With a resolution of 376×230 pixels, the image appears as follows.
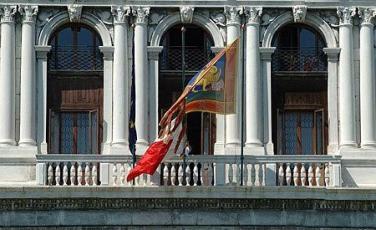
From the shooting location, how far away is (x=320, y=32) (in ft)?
141

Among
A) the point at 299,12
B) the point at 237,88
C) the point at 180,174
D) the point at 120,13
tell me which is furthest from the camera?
the point at 299,12

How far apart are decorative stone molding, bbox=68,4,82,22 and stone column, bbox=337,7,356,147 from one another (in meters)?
6.96

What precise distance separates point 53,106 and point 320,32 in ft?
24.5

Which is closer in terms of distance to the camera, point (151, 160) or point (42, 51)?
point (151, 160)

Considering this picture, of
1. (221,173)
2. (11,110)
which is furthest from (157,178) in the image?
(11,110)

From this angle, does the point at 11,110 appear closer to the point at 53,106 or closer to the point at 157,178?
the point at 53,106

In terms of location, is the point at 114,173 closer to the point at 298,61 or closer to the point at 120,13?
the point at 120,13

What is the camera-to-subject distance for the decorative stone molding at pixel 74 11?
42.4 metres

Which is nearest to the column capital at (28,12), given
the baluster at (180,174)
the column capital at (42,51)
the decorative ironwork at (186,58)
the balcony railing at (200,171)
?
the column capital at (42,51)

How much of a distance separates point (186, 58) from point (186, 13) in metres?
1.25

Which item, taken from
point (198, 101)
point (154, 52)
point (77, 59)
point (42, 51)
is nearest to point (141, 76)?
point (154, 52)

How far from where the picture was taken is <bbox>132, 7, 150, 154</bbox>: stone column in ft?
138

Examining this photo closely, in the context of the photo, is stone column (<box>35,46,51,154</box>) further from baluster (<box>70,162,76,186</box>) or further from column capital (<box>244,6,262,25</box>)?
column capital (<box>244,6,262,25</box>)

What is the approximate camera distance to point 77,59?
42.7 metres
